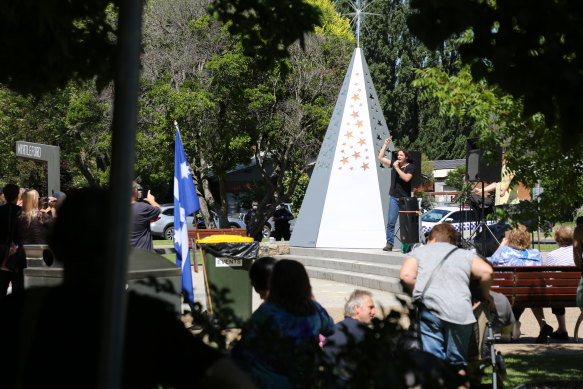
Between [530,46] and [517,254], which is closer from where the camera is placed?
[530,46]

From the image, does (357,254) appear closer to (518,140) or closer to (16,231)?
(16,231)

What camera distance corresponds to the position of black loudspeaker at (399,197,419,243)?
633 inches

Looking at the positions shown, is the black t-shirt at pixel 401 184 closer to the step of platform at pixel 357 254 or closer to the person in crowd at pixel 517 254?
the step of platform at pixel 357 254

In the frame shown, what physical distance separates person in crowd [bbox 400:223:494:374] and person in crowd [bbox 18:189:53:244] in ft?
16.1

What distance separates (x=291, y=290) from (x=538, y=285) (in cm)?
588

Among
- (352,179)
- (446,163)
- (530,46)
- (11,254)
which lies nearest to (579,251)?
(530,46)

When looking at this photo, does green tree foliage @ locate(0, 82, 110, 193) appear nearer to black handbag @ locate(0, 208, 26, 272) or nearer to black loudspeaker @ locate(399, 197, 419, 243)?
black loudspeaker @ locate(399, 197, 419, 243)

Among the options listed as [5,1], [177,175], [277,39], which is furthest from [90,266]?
[177,175]

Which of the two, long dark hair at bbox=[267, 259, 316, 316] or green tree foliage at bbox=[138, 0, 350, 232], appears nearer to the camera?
long dark hair at bbox=[267, 259, 316, 316]

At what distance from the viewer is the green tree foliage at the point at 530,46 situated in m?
3.31

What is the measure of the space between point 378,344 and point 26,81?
2.43 m

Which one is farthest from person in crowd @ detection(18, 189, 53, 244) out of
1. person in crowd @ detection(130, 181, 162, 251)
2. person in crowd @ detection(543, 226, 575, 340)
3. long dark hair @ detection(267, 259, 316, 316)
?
person in crowd @ detection(543, 226, 575, 340)

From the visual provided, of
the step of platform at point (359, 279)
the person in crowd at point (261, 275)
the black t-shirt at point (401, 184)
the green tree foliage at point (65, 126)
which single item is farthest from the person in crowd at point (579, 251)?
the green tree foliage at point (65, 126)

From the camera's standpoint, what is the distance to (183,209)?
10.7 meters
